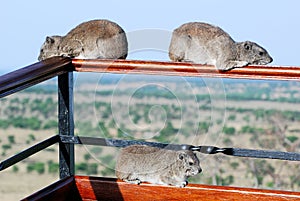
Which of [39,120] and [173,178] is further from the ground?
[173,178]

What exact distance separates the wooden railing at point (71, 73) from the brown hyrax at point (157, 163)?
33cm

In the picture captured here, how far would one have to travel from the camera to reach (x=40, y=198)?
3.09m

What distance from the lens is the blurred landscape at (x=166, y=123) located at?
10.8 feet

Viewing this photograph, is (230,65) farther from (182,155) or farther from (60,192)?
(60,192)

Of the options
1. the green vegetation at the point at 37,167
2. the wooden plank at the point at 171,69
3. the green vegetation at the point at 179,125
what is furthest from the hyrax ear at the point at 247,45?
the green vegetation at the point at 37,167

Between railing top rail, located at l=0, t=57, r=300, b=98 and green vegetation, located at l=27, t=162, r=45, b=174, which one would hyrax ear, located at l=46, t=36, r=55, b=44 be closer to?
railing top rail, located at l=0, t=57, r=300, b=98

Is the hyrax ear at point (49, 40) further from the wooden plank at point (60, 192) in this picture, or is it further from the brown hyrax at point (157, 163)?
the wooden plank at point (60, 192)

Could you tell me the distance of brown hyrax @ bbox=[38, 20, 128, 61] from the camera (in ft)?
16.3

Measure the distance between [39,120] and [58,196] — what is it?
135 feet

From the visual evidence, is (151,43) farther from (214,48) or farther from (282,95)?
(282,95)

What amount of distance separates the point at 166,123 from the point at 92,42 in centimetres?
194

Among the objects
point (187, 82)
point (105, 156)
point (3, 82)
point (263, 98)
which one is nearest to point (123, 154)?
point (105, 156)

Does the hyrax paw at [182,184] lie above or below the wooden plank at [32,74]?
below

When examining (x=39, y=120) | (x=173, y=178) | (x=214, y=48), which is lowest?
(x=39, y=120)
